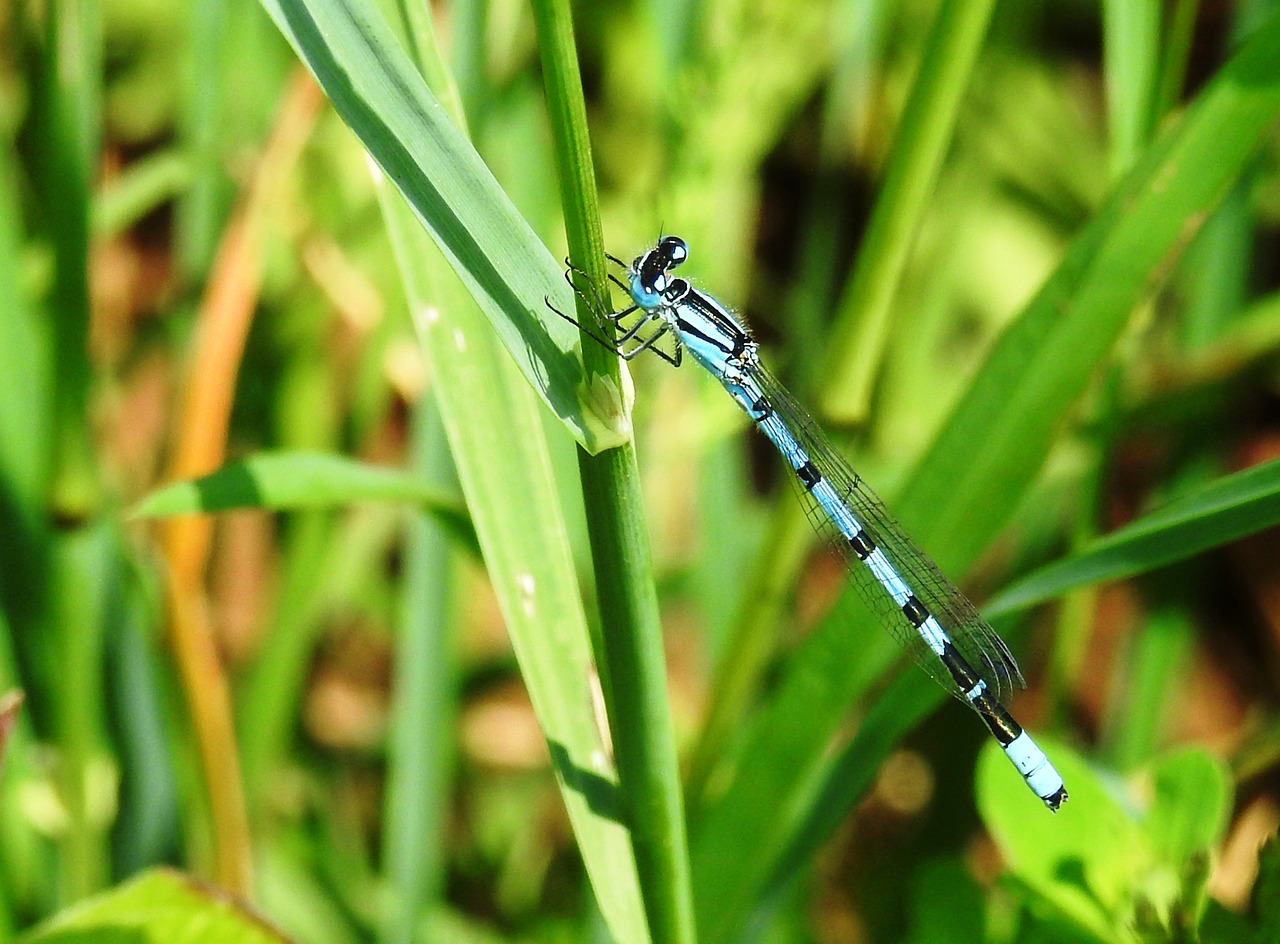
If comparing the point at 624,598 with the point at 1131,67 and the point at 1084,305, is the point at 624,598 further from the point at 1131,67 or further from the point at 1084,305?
the point at 1131,67

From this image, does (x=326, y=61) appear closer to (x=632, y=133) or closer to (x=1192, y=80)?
(x=632, y=133)

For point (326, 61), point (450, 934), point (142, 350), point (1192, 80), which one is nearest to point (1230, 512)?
point (326, 61)

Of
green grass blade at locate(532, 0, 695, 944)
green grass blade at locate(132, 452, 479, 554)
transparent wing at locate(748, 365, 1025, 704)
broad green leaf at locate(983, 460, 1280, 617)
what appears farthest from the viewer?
transparent wing at locate(748, 365, 1025, 704)

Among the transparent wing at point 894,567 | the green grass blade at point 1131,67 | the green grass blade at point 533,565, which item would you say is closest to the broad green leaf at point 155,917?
the green grass blade at point 533,565

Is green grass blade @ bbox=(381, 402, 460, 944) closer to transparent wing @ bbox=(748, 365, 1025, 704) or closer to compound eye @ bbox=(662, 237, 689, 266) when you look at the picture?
compound eye @ bbox=(662, 237, 689, 266)

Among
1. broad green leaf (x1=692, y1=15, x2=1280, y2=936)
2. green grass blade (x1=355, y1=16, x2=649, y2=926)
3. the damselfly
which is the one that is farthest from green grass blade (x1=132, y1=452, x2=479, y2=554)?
broad green leaf (x1=692, y1=15, x2=1280, y2=936)

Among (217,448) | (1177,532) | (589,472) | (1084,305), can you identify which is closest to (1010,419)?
(1084,305)
